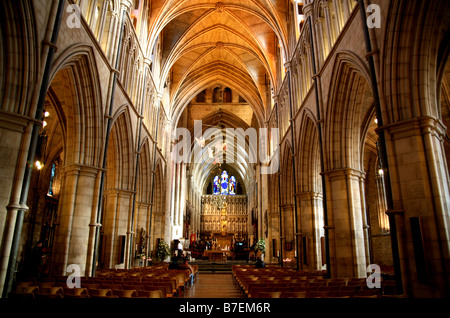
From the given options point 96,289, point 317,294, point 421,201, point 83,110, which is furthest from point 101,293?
point 83,110

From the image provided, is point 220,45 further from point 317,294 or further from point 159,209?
point 317,294

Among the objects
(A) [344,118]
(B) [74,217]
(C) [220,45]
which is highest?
(C) [220,45]

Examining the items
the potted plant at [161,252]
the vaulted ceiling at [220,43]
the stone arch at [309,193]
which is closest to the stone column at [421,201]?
the stone arch at [309,193]

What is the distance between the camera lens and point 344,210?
34.2 feet

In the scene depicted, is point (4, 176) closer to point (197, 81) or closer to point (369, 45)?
point (369, 45)

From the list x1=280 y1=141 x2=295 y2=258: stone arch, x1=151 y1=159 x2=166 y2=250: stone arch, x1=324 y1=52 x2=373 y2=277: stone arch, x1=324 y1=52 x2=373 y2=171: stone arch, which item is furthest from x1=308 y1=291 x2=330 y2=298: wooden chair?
x1=151 y1=159 x2=166 y2=250: stone arch

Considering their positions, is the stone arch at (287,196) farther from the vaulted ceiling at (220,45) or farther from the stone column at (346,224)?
the stone column at (346,224)

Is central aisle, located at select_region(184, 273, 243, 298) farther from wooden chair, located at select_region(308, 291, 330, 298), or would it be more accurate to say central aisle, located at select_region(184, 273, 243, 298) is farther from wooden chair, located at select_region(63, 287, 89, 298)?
wooden chair, located at select_region(308, 291, 330, 298)

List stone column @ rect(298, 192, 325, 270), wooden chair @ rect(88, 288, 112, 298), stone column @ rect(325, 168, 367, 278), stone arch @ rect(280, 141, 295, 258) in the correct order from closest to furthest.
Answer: wooden chair @ rect(88, 288, 112, 298) → stone column @ rect(325, 168, 367, 278) → stone column @ rect(298, 192, 325, 270) → stone arch @ rect(280, 141, 295, 258)

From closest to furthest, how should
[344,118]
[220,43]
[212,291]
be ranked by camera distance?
[344,118]
[212,291]
[220,43]

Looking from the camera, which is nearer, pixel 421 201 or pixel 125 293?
pixel 125 293

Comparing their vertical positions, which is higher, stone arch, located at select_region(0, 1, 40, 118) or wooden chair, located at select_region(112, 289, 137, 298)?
stone arch, located at select_region(0, 1, 40, 118)

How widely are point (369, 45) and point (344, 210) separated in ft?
17.6

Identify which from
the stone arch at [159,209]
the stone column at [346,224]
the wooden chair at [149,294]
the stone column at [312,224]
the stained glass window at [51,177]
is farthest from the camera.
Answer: the stone arch at [159,209]
